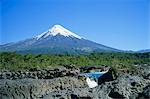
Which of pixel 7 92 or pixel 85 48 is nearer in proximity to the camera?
pixel 7 92

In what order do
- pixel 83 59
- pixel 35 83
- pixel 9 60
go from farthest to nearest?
1. pixel 83 59
2. pixel 9 60
3. pixel 35 83

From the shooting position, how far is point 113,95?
595cm

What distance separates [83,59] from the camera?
58.8 m

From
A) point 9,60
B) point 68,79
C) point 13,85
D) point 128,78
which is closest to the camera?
point 128,78

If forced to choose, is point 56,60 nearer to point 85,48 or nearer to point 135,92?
point 135,92

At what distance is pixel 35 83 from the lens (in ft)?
26.1

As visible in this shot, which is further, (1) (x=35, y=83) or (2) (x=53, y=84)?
(2) (x=53, y=84)

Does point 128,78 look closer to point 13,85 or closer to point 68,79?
point 13,85

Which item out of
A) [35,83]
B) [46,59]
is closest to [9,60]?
[46,59]

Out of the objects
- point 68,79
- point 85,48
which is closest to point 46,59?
point 68,79

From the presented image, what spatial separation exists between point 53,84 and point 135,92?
5.01m

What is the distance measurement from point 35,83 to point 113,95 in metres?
2.48

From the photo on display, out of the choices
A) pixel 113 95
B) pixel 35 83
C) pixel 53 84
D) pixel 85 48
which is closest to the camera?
pixel 113 95

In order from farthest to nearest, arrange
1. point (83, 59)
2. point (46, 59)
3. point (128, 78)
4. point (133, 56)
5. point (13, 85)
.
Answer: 1. point (133, 56)
2. point (83, 59)
3. point (46, 59)
4. point (13, 85)
5. point (128, 78)
